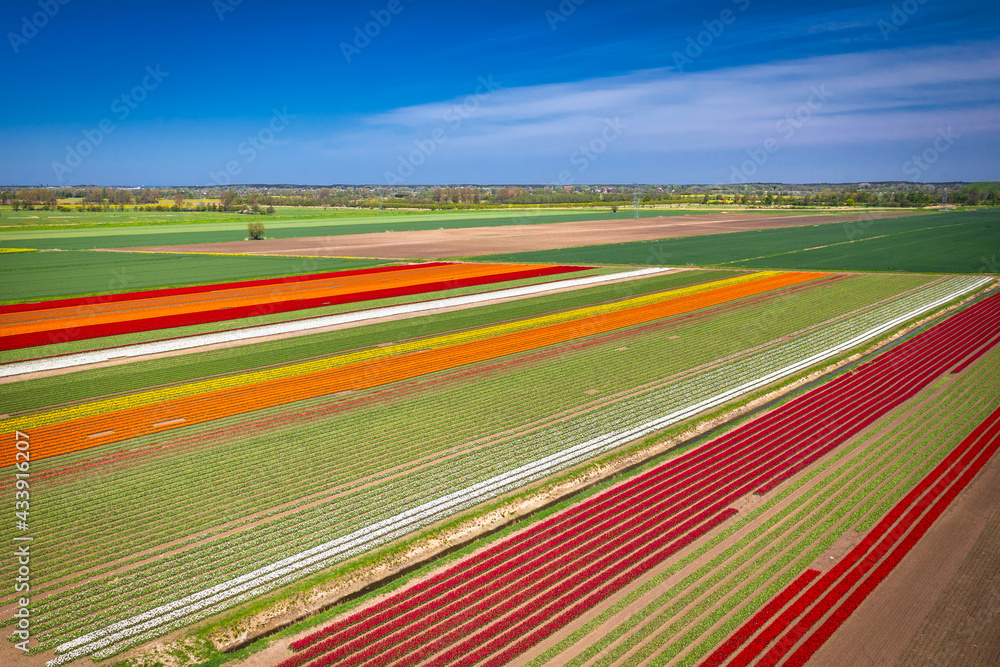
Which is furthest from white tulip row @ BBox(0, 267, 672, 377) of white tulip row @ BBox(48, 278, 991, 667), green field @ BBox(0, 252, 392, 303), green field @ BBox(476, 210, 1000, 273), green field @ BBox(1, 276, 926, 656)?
white tulip row @ BBox(48, 278, 991, 667)


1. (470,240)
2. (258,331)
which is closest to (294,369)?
(258,331)

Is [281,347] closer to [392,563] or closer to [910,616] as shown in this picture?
[392,563]

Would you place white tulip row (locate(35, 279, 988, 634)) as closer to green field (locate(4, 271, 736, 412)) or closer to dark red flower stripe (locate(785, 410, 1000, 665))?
dark red flower stripe (locate(785, 410, 1000, 665))

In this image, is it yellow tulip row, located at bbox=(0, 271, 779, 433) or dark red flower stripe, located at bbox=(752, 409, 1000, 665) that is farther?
yellow tulip row, located at bbox=(0, 271, 779, 433)

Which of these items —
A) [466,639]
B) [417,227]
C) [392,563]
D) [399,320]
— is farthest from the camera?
[417,227]

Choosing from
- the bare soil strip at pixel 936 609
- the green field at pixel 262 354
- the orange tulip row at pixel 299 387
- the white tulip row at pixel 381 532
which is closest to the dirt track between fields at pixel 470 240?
the green field at pixel 262 354

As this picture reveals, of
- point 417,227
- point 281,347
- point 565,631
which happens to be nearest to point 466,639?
point 565,631

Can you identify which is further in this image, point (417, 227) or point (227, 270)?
point (417, 227)
